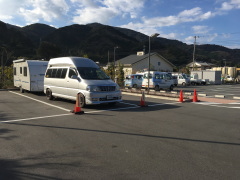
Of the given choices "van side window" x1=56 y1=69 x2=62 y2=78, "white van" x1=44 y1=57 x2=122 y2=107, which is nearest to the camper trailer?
"white van" x1=44 y1=57 x2=122 y2=107

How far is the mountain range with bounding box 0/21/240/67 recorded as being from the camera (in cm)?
9150

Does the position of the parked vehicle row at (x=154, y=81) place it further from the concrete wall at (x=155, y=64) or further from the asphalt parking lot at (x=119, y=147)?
the concrete wall at (x=155, y=64)

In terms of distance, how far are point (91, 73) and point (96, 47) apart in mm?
127356

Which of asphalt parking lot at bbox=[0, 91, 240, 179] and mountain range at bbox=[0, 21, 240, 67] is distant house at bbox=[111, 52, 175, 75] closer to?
mountain range at bbox=[0, 21, 240, 67]

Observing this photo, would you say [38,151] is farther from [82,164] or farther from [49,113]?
[49,113]

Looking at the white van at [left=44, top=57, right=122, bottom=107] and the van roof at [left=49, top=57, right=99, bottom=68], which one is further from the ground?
the van roof at [left=49, top=57, right=99, bottom=68]

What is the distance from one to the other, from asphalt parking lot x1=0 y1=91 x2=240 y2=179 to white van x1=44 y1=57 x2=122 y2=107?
1.91 meters

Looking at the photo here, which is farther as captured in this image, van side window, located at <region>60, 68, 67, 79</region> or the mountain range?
the mountain range

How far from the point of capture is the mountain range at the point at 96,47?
9150 cm

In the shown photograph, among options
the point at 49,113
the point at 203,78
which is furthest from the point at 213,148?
the point at 203,78

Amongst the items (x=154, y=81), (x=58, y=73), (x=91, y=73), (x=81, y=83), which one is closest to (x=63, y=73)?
(x=58, y=73)

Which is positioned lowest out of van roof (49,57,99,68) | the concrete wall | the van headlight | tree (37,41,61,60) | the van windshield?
the van headlight

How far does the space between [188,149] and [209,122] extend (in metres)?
3.23

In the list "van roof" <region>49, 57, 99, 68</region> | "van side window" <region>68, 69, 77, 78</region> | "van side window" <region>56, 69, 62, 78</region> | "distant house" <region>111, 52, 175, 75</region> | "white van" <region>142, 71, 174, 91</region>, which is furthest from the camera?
"distant house" <region>111, 52, 175, 75</region>
